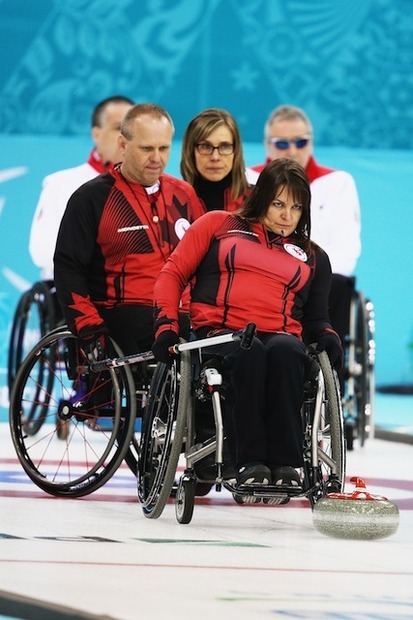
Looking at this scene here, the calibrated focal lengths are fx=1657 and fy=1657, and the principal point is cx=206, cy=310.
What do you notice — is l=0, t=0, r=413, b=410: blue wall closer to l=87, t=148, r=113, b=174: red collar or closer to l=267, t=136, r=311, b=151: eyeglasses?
l=87, t=148, r=113, b=174: red collar

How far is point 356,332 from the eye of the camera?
730 cm

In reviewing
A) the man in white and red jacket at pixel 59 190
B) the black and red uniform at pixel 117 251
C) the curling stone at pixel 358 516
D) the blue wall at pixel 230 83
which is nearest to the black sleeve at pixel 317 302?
the black and red uniform at pixel 117 251

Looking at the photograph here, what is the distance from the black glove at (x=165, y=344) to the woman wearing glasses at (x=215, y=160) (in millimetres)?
1259

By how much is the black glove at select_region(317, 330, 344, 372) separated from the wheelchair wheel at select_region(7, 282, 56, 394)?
2720 millimetres

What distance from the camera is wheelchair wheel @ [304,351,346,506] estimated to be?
14.5 feet

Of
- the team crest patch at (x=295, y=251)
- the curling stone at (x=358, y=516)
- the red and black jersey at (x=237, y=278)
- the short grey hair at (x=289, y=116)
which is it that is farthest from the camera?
the short grey hair at (x=289, y=116)

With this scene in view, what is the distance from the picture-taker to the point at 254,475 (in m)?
4.30

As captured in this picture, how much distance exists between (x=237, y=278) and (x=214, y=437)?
1.53 ft

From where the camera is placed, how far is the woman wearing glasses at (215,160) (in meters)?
5.64

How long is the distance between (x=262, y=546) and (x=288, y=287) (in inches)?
37.4

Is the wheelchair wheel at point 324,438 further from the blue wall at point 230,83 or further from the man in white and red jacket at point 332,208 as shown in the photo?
the blue wall at point 230,83

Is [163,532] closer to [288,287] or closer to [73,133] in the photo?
[288,287]

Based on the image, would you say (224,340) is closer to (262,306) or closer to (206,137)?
(262,306)

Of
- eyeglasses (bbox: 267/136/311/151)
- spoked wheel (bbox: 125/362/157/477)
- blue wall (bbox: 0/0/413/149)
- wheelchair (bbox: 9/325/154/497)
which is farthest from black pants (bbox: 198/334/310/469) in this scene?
blue wall (bbox: 0/0/413/149)
